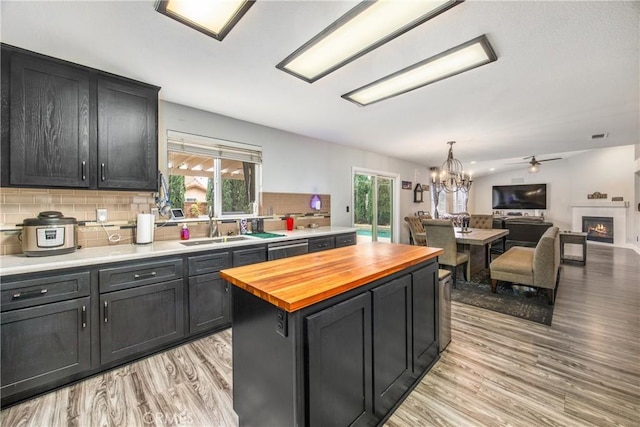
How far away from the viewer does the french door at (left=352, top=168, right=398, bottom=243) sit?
5574mm

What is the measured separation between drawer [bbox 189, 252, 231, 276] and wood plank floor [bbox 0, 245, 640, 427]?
2.27ft

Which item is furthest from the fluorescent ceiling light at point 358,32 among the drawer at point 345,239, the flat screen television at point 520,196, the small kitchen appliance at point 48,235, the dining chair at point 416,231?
the flat screen television at point 520,196

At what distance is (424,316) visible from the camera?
6.25 feet

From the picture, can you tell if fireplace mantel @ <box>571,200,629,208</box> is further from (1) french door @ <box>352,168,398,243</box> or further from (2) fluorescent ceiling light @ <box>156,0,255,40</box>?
(2) fluorescent ceiling light @ <box>156,0,255,40</box>

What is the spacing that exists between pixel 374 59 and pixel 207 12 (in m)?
1.21

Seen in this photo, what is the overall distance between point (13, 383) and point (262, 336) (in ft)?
5.95

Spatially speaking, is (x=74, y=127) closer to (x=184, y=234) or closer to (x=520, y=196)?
(x=184, y=234)

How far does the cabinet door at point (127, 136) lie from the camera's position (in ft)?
7.22

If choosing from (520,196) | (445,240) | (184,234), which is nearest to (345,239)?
(445,240)

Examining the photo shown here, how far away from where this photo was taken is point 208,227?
10.3ft

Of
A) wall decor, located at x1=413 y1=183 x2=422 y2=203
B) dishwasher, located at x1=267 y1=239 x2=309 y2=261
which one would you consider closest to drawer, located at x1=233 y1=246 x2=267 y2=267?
dishwasher, located at x1=267 y1=239 x2=309 y2=261

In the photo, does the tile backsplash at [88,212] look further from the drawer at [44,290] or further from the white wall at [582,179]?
the white wall at [582,179]

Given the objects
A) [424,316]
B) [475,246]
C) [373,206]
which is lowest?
[424,316]

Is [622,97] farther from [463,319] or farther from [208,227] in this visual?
[208,227]
